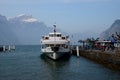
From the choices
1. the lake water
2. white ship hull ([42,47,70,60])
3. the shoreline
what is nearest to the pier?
the shoreline

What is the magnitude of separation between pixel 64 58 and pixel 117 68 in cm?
2641

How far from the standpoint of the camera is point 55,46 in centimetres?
6725

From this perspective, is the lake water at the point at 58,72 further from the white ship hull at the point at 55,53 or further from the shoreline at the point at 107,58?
the white ship hull at the point at 55,53

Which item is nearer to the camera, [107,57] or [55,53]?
[107,57]

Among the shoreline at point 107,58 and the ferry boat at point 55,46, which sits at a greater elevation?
the ferry boat at point 55,46

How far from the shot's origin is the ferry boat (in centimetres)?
6655

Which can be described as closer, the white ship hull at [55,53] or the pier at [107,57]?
the pier at [107,57]

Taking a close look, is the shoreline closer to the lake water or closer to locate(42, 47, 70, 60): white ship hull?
the lake water

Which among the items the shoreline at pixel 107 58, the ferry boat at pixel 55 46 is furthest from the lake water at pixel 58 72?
the ferry boat at pixel 55 46

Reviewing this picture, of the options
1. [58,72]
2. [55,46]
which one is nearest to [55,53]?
[55,46]

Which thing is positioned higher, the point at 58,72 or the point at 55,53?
the point at 55,53

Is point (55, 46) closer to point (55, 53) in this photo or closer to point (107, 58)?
point (55, 53)

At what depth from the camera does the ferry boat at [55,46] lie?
66.6 meters

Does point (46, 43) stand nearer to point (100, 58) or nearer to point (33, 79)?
point (100, 58)
